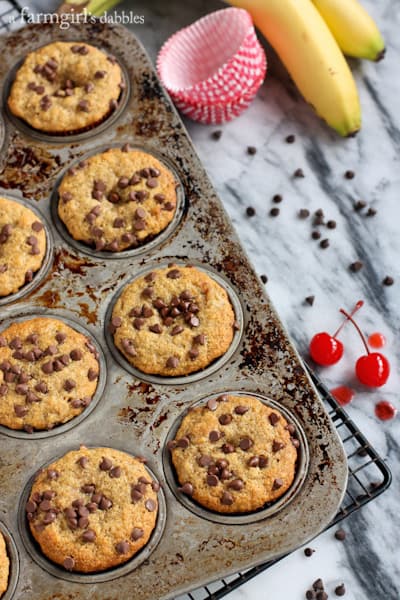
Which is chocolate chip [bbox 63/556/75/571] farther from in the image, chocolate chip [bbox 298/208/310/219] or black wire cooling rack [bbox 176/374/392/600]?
chocolate chip [bbox 298/208/310/219]

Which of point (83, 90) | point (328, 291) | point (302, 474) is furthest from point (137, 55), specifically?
point (302, 474)

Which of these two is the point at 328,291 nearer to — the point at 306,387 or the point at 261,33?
the point at 306,387

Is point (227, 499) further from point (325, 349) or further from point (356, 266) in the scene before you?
point (356, 266)

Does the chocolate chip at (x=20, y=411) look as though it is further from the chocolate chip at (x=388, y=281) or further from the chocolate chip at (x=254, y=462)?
the chocolate chip at (x=388, y=281)

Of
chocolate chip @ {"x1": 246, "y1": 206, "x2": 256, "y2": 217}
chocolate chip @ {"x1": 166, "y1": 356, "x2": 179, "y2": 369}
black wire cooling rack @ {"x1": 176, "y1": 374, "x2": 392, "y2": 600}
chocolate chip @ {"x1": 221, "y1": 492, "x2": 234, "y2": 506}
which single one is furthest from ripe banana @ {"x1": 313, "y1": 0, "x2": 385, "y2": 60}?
chocolate chip @ {"x1": 221, "y1": 492, "x2": 234, "y2": 506}

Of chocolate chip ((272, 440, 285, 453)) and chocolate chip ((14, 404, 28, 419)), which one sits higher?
chocolate chip ((14, 404, 28, 419))

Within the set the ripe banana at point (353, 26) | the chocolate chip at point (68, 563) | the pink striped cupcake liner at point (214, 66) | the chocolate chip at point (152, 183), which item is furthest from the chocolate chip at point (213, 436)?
the ripe banana at point (353, 26)

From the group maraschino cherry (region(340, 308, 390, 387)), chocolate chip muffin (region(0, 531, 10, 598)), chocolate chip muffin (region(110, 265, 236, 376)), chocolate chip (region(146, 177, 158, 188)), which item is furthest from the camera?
maraschino cherry (region(340, 308, 390, 387))
